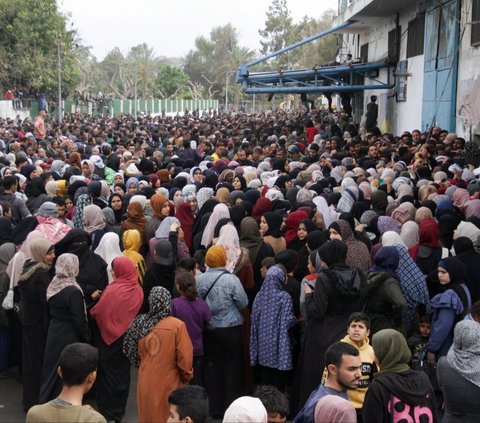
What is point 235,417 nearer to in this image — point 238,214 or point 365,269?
point 365,269

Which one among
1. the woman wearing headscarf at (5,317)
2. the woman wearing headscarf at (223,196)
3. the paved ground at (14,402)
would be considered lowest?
the paved ground at (14,402)

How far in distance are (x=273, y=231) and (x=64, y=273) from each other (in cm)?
238

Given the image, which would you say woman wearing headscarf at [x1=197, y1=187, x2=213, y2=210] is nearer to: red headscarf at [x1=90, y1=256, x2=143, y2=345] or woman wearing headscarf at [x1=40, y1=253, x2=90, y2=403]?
red headscarf at [x1=90, y1=256, x2=143, y2=345]

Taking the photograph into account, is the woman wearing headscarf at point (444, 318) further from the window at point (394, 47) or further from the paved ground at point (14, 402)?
the window at point (394, 47)

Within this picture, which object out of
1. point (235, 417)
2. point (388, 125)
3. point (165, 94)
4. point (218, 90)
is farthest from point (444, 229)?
point (218, 90)

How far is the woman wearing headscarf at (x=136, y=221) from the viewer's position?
27.6 ft

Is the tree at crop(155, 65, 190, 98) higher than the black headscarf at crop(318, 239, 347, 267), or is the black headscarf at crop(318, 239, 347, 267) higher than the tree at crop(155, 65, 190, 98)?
the tree at crop(155, 65, 190, 98)

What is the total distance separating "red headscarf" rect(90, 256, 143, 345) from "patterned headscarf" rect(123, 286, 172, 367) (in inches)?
27.7

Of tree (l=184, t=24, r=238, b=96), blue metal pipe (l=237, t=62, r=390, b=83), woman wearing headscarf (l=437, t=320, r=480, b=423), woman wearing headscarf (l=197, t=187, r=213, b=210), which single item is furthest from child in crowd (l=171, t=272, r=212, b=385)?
tree (l=184, t=24, r=238, b=96)

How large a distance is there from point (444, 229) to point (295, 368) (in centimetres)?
239

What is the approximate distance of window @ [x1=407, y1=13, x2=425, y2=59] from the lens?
62.0 feet

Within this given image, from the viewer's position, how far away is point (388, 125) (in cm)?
2244

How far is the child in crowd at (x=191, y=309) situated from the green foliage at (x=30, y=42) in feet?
109

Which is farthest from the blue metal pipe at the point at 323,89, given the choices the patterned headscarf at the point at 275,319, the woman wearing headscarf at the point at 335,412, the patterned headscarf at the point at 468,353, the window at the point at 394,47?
the woman wearing headscarf at the point at 335,412
